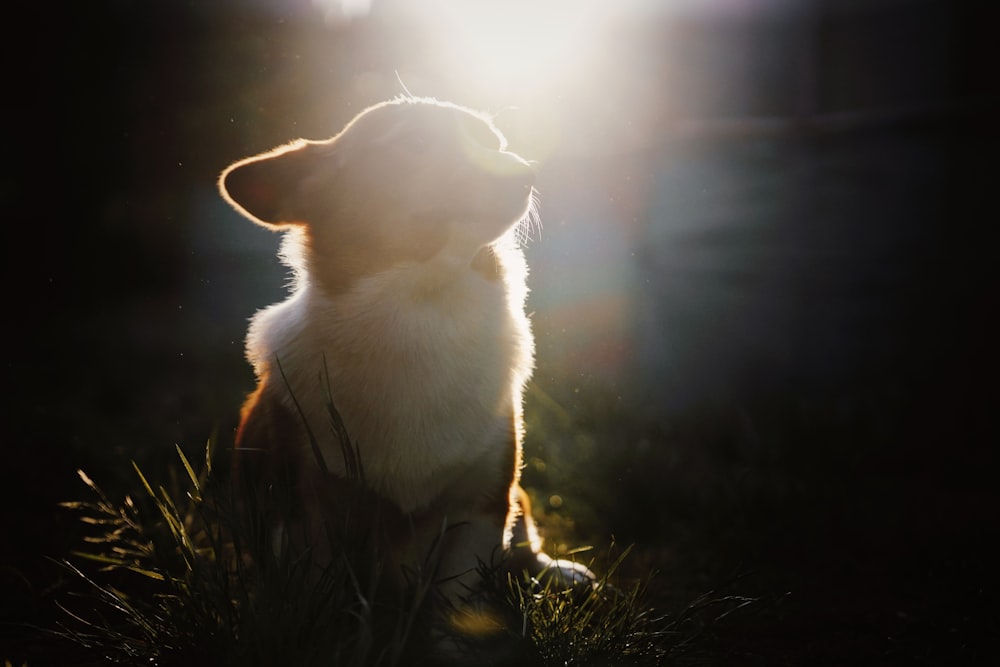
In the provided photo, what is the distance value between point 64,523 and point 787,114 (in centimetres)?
648

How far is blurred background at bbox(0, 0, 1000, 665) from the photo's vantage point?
13.7ft

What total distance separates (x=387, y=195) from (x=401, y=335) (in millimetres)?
437

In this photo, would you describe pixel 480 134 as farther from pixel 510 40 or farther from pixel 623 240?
pixel 623 240

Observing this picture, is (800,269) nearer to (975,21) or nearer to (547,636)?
(975,21)

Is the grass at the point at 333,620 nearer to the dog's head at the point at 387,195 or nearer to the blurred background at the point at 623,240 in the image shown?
the dog's head at the point at 387,195

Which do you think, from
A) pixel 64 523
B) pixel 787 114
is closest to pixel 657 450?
pixel 64 523

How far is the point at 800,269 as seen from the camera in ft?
20.9

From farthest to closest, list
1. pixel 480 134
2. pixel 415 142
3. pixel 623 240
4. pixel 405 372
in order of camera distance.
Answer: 1. pixel 623 240
2. pixel 480 134
3. pixel 415 142
4. pixel 405 372

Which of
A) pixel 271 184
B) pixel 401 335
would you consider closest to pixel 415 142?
pixel 271 184

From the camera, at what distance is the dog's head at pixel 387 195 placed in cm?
263

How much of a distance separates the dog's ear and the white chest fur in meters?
0.25

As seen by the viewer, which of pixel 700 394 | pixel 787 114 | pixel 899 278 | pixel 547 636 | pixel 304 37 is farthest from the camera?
pixel 787 114

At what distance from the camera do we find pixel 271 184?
2.61 meters

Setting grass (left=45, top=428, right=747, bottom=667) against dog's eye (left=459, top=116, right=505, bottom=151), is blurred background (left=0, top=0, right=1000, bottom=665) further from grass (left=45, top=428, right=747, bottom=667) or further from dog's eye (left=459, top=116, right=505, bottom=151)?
grass (left=45, top=428, right=747, bottom=667)
